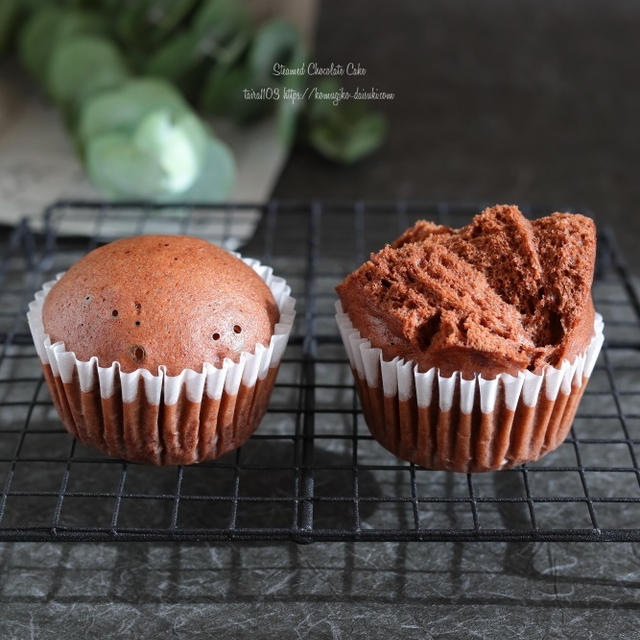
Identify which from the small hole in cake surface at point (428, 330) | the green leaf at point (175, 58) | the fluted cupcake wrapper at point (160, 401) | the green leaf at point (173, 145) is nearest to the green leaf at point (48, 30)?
the green leaf at point (175, 58)

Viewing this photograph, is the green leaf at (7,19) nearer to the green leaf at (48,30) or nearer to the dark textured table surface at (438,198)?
the green leaf at (48,30)

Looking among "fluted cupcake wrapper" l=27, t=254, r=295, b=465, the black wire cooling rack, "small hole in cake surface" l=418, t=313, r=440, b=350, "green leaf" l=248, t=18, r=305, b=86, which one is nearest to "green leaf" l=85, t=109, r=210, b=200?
the black wire cooling rack

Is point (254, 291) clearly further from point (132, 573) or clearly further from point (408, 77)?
point (408, 77)

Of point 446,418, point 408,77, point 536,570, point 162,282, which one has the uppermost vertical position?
point 162,282

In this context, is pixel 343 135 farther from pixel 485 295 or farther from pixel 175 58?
pixel 485 295

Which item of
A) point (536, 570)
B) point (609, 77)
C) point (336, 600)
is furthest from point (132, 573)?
point (609, 77)

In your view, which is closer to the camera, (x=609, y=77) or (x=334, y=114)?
(x=334, y=114)

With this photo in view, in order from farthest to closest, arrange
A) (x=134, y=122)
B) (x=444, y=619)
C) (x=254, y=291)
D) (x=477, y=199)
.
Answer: (x=477, y=199), (x=134, y=122), (x=254, y=291), (x=444, y=619)

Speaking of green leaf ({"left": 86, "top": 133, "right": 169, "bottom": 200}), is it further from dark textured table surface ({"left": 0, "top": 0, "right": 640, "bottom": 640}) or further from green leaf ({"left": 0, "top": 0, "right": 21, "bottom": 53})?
green leaf ({"left": 0, "top": 0, "right": 21, "bottom": 53})
